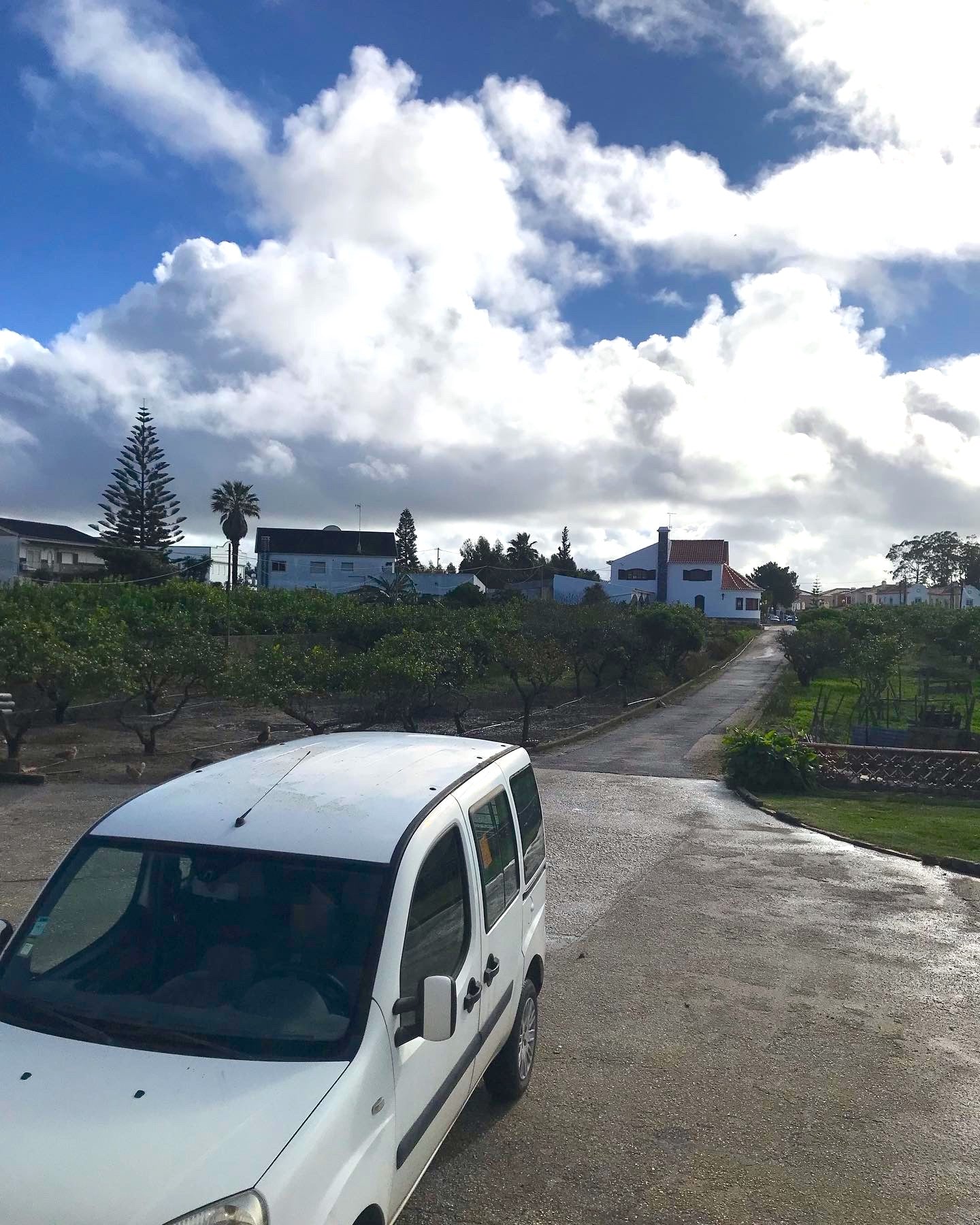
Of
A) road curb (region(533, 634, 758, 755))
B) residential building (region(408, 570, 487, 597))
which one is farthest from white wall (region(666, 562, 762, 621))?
road curb (region(533, 634, 758, 755))

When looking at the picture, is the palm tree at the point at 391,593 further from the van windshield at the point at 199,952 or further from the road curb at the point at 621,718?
the van windshield at the point at 199,952

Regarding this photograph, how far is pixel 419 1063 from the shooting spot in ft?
12.4

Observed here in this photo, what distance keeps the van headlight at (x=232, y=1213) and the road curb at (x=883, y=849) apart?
1084cm

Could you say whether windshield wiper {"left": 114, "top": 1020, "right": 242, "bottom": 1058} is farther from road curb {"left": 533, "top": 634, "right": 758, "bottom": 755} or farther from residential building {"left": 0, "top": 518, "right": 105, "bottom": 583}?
residential building {"left": 0, "top": 518, "right": 105, "bottom": 583}

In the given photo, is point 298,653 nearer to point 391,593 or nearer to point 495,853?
point 495,853

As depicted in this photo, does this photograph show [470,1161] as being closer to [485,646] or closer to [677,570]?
[485,646]

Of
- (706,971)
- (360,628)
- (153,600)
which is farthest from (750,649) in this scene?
(706,971)

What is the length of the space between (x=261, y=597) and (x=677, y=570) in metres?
49.8

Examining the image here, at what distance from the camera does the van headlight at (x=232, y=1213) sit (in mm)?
2607

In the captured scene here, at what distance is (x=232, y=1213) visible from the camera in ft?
8.63

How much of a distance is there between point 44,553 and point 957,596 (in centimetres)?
9356

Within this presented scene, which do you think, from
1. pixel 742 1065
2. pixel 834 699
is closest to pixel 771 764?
pixel 742 1065

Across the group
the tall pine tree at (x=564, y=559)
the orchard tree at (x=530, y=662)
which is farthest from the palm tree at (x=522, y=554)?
the orchard tree at (x=530, y=662)

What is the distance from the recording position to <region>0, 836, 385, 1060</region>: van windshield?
3.41 m
